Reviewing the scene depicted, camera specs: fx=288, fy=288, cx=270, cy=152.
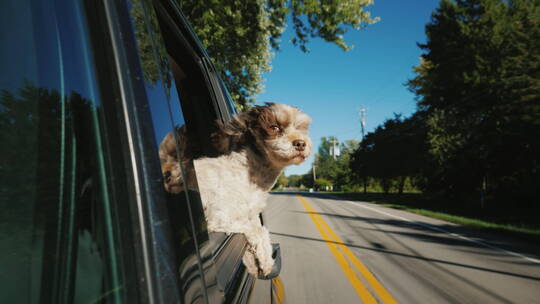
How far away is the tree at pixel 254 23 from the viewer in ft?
20.2

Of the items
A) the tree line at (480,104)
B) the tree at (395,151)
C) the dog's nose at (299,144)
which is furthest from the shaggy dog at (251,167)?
the tree at (395,151)

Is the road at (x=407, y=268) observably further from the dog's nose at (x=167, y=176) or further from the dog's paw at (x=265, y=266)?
the dog's nose at (x=167, y=176)

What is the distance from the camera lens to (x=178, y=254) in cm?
76

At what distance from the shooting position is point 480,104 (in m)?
20.2

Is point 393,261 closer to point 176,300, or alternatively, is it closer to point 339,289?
point 339,289

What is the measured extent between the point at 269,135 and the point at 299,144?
0.29 meters

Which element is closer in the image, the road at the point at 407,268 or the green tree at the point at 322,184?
the road at the point at 407,268

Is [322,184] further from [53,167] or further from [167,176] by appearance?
[53,167]

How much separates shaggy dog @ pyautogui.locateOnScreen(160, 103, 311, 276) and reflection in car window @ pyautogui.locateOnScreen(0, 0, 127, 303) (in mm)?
544

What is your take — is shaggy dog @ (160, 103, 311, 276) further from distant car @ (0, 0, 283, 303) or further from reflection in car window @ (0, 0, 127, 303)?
reflection in car window @ (0, 0, 127, 303)

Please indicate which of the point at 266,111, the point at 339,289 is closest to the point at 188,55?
the point at 266,111

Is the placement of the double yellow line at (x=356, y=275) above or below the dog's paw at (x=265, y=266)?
below

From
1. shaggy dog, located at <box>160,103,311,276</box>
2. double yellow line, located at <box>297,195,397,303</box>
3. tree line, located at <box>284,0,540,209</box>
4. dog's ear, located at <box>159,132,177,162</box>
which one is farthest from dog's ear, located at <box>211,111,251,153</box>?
tree line, located at <box>284,0,540,209</box>

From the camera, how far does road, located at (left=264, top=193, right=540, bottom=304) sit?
405 cm
